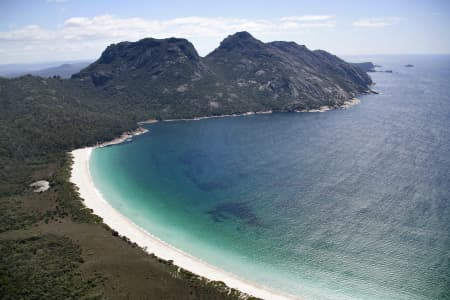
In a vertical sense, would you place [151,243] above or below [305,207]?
below

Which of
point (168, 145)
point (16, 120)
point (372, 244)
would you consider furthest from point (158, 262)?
point (16, 120)

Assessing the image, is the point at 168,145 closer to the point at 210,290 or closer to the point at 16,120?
the point at 16,120

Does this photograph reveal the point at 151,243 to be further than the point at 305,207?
No

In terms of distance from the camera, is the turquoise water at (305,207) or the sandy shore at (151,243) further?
the turquoise water at (305,207)

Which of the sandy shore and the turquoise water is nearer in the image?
the sandy shore
